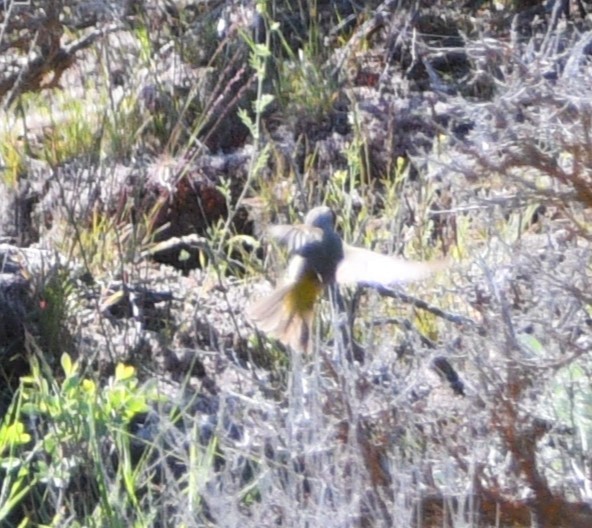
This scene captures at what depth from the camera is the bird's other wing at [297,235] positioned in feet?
12.2

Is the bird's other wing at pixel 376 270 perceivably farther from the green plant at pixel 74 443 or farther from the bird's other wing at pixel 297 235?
the green plant at pixel 74 443

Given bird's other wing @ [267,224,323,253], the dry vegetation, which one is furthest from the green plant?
bird's other wing @ [267,224,323,253]

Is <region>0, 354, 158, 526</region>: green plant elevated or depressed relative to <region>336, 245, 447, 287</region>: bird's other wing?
depressed

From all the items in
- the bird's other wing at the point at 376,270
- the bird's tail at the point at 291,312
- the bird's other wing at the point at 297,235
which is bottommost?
the bird's tail at the point at 291,312

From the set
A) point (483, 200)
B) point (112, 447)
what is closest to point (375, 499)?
point (483, 200)

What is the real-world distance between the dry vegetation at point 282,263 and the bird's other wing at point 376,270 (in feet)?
0.36

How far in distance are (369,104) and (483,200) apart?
2949 mm

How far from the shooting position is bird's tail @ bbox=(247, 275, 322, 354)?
12.6ft

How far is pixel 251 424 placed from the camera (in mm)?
3283

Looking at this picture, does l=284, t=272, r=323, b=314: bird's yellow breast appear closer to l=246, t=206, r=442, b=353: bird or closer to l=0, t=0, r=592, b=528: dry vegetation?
l=246, t=206, r=442, b=353: bird

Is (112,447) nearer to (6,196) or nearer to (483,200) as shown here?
(483,200)

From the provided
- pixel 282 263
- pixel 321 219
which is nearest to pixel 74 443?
pixel 321 219

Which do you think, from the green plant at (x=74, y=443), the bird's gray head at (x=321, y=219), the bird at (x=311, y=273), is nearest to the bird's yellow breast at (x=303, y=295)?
the bird at (x=311, y=273)

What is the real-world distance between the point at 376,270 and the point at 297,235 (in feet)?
0.86
